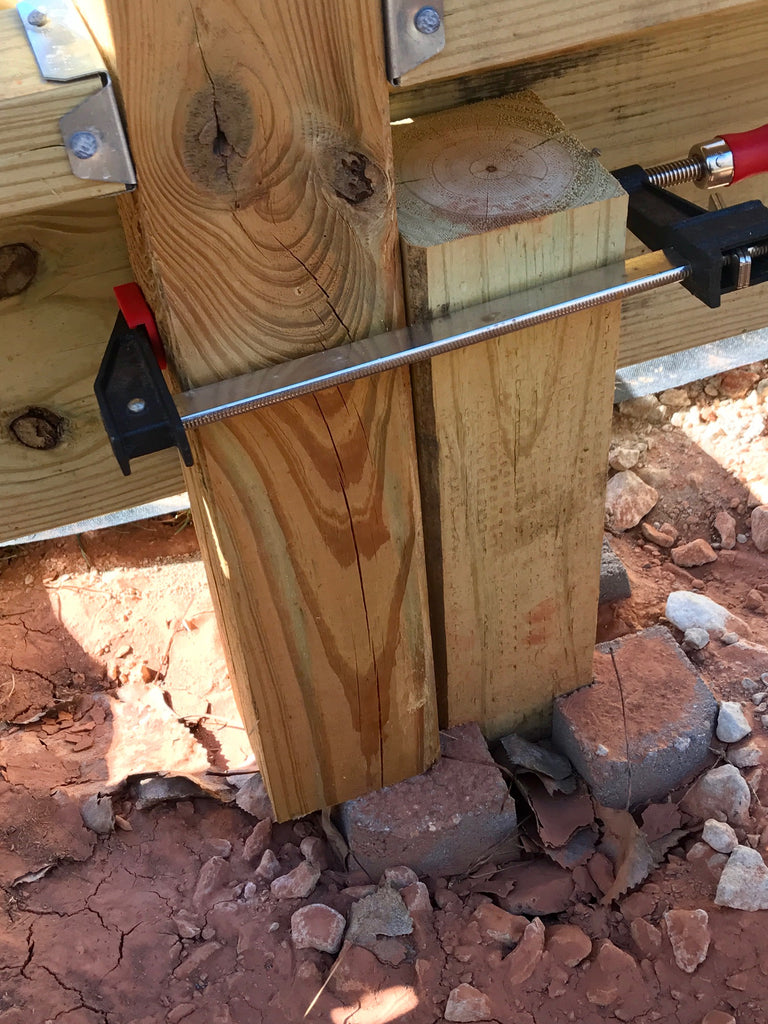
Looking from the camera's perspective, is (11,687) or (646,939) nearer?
(646,939)

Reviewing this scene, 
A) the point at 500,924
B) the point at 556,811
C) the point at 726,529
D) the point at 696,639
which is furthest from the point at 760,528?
the point at 500,924

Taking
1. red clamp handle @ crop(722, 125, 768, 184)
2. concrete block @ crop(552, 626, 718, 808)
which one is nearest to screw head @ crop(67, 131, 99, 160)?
red clamp handle @ crop(722, 125, 768, 184)

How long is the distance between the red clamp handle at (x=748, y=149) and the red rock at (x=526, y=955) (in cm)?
119

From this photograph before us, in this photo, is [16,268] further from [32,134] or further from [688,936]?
[688,936]

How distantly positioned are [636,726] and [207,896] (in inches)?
31.8

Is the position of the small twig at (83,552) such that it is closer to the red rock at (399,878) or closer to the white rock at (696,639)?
the red rock at (399,878)

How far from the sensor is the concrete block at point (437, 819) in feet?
5.65

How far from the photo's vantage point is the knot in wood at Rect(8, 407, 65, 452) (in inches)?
56.6

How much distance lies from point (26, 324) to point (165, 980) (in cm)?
105

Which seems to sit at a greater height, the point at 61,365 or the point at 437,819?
the point at 61,365

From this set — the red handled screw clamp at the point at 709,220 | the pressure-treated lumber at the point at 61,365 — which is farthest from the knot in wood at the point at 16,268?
the red handled screw clamp at the point at 709,220

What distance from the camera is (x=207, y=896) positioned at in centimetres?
174

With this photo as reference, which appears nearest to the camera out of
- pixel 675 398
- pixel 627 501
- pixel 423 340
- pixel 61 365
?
pixel 423 340

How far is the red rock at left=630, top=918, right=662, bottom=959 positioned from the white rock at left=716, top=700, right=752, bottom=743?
39cm
